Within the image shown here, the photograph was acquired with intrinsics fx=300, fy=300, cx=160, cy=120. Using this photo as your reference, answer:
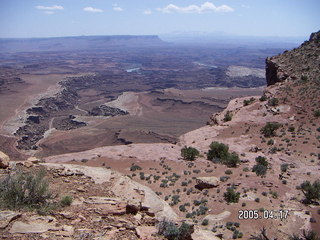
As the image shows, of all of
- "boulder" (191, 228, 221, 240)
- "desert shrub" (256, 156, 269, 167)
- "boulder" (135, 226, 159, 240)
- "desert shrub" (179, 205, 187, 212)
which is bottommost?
"desert shrub" (179, 205, 187, 212)

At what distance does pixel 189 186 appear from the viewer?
14797mm

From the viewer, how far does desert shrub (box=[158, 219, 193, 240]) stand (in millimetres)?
6750

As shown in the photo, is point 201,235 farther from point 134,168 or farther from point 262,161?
point 262,161

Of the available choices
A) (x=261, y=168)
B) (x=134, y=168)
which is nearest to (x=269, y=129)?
(x=261, y=168)

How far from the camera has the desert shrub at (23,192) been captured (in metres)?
7.08

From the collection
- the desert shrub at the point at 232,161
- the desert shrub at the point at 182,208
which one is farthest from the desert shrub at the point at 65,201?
the desert shrub at the point at 232,161

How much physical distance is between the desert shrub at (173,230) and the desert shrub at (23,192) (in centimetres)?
303

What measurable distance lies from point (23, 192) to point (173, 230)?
3.69 metres

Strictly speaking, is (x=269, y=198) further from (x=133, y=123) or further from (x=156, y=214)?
(x=133, y=123)

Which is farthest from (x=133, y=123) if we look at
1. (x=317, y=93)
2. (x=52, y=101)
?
(x=317, y=93)

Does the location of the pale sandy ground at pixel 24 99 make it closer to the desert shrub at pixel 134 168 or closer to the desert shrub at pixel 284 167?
the desert shrub at pixel 134 168

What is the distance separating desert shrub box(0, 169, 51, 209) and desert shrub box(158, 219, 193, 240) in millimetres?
3032

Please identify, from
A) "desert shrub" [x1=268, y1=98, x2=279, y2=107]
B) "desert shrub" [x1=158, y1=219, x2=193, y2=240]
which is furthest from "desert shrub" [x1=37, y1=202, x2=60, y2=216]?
"desert shrub" [x1=268, y1=98, x2=279, y2=107]

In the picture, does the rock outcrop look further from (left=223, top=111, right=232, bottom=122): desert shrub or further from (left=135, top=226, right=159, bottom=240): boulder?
(left=135, top=226, right=159, bottom=240): boulder
